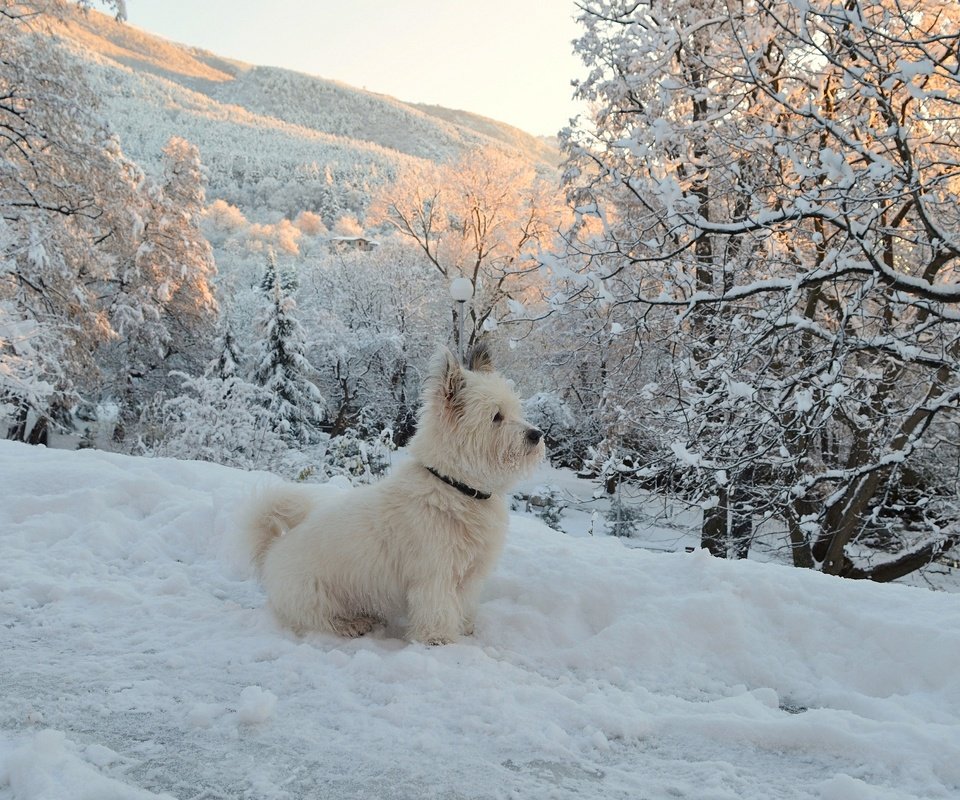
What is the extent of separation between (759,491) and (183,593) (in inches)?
240

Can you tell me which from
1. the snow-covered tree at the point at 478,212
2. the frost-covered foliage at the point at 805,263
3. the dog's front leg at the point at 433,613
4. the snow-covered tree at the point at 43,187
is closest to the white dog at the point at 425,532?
the dog's front leg at the point at 433,613

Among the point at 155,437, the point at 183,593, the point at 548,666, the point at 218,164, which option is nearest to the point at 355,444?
the point at 155,437

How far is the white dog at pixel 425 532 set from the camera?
12.1ft

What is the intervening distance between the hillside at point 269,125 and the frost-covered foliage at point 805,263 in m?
32.6

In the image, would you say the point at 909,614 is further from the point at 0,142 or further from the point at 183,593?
the point at 0,142

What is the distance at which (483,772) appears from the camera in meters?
2.33

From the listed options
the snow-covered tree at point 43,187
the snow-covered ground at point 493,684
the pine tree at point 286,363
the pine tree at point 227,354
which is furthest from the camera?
the pine tree at point 286,363

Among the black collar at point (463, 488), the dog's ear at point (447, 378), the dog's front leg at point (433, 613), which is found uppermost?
the dog's ear at point (447, 378)

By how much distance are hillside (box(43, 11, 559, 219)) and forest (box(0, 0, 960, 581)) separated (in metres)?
15.2

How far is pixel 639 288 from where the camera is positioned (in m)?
6.79

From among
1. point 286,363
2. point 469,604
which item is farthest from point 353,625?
point 286,363

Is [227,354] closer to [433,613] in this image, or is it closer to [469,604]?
[469,604]

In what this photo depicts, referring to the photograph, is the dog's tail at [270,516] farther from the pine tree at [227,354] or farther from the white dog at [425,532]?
the pine tree at [227,354]

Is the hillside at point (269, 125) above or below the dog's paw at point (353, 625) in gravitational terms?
above
